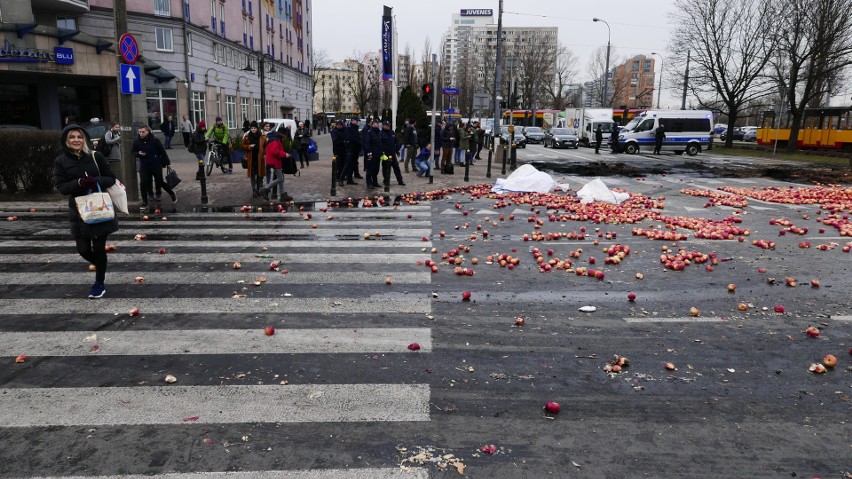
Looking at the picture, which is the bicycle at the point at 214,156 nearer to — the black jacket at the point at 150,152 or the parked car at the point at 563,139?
the black jacket at the point at 150,152

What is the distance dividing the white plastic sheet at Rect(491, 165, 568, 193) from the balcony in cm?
2615

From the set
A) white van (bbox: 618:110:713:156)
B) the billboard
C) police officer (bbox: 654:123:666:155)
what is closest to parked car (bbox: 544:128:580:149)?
white van (bbox: 618:110:713:156)

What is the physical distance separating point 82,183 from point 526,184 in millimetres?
12406

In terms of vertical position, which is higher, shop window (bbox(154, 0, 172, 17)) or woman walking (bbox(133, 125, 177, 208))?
shop window (bbox(154, 0, 172, 17))

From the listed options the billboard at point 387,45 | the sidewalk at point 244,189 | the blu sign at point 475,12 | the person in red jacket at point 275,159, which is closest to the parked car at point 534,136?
the blu sign at point 475,12

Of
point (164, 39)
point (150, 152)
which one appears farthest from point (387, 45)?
point (150, 152)

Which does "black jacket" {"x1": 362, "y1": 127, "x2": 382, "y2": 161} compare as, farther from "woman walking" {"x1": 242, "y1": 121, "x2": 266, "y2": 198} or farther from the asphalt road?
the asphalt road

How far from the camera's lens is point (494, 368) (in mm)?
4727

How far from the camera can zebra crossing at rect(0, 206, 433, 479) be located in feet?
12.6

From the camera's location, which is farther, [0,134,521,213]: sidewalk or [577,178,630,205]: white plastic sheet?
[577,178,630,205]: white plastic sheet

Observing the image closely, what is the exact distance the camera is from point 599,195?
48.2 ft

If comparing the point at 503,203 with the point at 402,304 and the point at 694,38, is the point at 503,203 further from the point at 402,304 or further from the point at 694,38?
the point at 694,38

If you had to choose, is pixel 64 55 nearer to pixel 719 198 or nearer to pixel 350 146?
pixel 350 146

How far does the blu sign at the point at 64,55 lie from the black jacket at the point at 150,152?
18.5m
